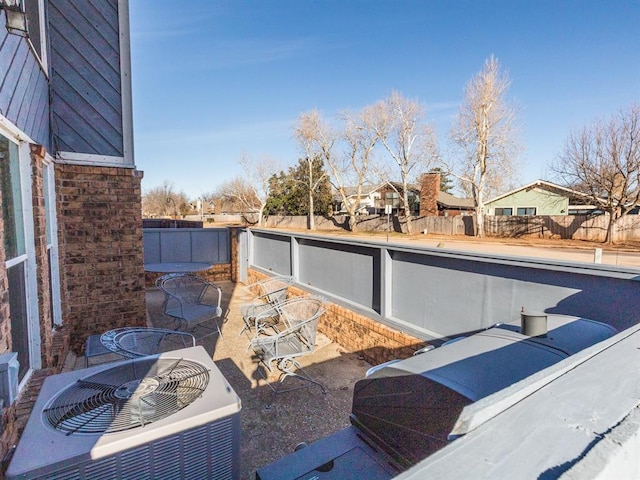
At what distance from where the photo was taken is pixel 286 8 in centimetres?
1261

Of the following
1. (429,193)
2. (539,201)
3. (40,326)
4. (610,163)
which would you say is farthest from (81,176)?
(539,201)

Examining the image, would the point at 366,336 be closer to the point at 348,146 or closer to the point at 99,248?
the point at 99,248

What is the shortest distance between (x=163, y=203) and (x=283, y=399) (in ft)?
178

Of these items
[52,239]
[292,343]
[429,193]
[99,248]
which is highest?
[429,193]

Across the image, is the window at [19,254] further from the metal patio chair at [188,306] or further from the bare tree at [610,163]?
the bare tree at [610,163]

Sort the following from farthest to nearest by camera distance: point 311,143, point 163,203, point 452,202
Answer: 1. point 163,203
2. point 452,202
3. point 311,143

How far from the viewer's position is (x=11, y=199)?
2.53 meters

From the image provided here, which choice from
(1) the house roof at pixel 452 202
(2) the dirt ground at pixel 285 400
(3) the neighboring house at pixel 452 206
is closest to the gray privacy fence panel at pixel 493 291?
(2) the dirt ground at pixel 285 400

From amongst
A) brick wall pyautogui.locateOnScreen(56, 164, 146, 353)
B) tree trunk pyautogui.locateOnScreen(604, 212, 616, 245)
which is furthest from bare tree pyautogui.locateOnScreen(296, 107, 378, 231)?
brick wall pyautogui.locateOnScreen(56, 164, 146, 353)

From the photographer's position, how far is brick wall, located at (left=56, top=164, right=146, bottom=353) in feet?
13.4

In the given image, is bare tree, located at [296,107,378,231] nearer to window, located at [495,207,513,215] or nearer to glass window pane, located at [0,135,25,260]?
window, located at [495,207,513,215]

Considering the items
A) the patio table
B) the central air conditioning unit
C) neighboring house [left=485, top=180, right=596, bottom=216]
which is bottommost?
the patio table

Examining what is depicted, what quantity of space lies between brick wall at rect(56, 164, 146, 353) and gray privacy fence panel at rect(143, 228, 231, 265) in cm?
391

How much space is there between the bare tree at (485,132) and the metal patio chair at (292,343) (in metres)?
20.6
